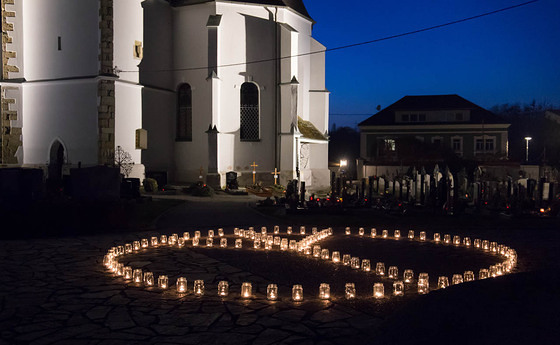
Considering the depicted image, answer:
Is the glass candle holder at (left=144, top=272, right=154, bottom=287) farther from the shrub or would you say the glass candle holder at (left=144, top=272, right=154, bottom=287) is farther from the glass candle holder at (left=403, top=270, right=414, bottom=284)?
the shrub

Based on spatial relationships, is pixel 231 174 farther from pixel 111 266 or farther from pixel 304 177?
pixel 111 266

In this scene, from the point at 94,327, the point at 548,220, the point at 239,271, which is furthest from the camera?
the point at 548,220

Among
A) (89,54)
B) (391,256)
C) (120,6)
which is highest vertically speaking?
(120,6)

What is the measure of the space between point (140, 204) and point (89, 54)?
10.8 m

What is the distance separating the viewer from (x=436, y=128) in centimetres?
4869

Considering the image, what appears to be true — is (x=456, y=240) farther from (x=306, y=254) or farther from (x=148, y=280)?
(x=148, y=280)

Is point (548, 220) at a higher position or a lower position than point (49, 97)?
lower

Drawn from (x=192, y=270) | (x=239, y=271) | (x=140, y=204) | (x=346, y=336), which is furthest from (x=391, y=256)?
(x=140, y=204)

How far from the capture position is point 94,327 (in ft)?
16.9

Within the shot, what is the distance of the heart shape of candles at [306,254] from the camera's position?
21.1ft

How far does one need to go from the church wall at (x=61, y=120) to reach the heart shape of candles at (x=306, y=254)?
14873 millimetres

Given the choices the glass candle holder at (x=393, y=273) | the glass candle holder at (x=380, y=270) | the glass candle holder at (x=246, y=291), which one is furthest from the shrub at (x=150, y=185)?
the glass candle holder at (x=246, y=291)

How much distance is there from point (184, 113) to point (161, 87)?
1943mm

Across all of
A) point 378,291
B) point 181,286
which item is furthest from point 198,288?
point 378,291
